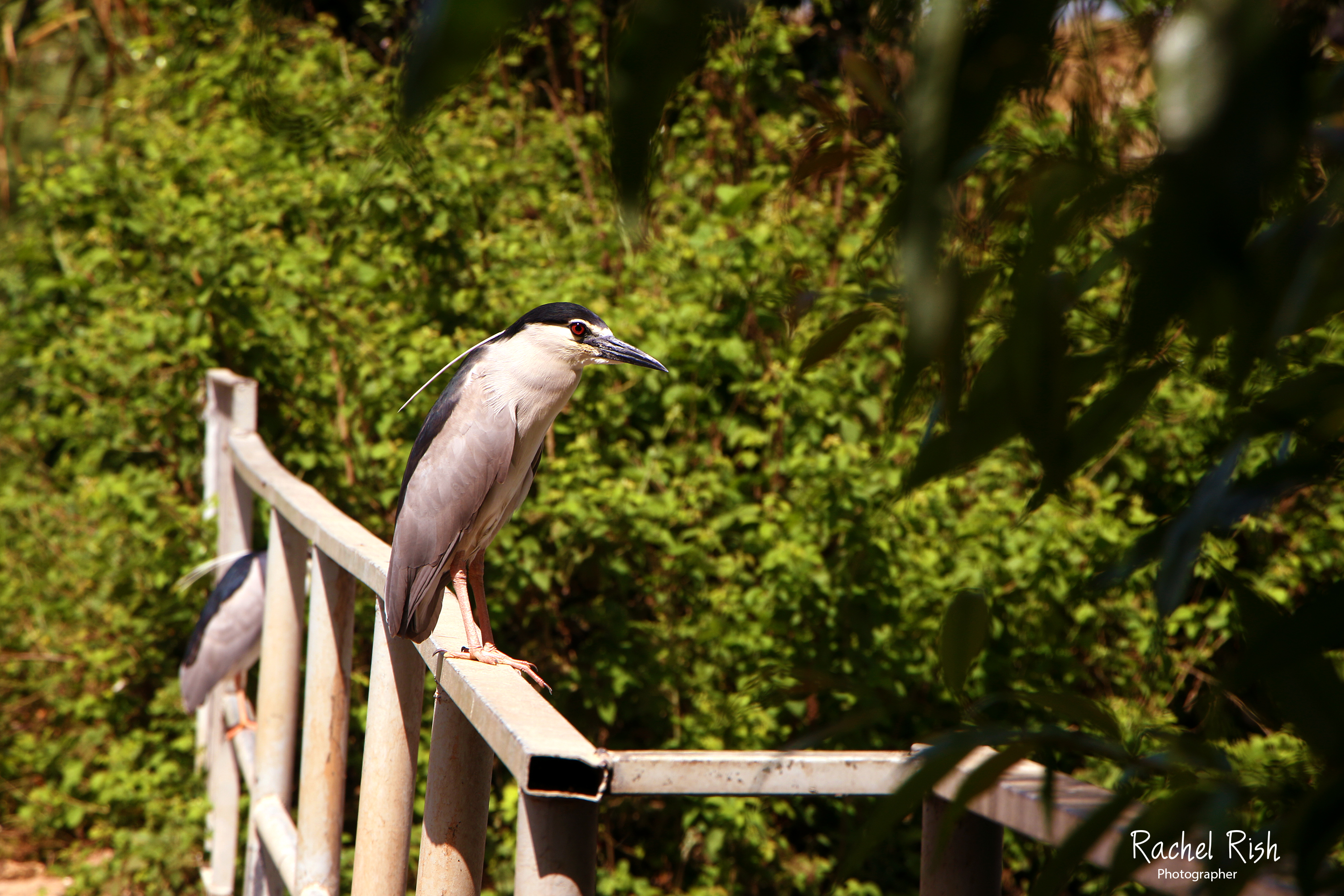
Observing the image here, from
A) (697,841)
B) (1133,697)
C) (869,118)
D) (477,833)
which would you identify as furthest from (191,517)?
(869,118)

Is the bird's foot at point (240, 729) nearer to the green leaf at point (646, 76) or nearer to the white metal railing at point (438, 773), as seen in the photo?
the white metal railing at point (438, 773)

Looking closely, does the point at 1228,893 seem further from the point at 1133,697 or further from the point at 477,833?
the point at 1133,697

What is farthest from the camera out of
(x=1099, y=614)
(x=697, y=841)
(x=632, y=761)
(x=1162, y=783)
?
(x=697, y=841)

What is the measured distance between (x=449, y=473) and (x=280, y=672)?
68 centimetres

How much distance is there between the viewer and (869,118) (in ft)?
2.59

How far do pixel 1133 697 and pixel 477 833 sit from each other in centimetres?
341

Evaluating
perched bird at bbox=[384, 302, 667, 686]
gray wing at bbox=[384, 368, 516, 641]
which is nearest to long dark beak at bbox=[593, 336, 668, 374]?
perched bird at bbox=[384, 302, 667, 686]

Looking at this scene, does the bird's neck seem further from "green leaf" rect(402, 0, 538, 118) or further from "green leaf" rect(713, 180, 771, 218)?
"green leaf" rect(402, 0, 538, 118)

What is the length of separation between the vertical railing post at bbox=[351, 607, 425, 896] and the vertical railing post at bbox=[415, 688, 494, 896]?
30 centimetres

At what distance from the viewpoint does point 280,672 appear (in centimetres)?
265

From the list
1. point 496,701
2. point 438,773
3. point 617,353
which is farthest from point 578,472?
point 496,701

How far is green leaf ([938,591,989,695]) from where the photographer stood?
2.15 feet

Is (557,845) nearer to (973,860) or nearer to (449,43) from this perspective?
(973,860)

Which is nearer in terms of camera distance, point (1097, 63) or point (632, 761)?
point (1097, 63)
